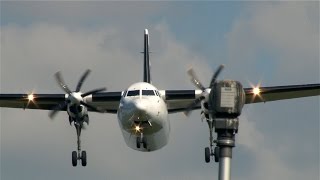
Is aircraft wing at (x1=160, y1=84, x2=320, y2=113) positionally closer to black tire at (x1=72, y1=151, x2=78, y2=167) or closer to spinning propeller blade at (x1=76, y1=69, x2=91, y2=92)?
spinning propeller blade at (x1=76, y1=69, x2=91, y2=92)

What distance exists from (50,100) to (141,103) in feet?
40.2

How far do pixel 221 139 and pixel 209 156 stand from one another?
23284mm

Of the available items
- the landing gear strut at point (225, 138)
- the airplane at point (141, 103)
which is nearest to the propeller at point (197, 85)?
the airplane at point (141, 103)

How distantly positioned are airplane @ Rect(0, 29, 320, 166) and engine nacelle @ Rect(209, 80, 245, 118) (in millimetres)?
13485

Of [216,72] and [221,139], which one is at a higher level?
[216,72]

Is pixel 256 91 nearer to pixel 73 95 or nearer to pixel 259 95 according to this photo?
pixel 259 95

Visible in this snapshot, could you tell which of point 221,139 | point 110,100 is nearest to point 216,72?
point 110,100

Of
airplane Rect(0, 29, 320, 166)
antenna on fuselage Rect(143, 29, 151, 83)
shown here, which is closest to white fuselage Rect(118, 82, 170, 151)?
airplane Rect(0, 29, 320, 166)

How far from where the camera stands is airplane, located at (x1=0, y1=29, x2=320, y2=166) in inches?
2296

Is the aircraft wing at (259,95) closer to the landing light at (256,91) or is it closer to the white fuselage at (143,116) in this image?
the landing light at (256,91)

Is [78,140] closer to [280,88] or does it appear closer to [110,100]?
[110,100]

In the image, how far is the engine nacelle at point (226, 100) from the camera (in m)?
42.0

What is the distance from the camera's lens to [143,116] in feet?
189

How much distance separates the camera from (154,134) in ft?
195
